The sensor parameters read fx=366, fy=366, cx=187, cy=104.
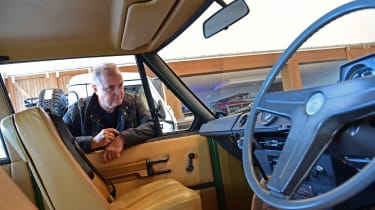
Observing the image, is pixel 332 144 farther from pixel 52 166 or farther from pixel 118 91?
pixel 118 91

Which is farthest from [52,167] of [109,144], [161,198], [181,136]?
[181,136]

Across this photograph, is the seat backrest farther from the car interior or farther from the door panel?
the door panel

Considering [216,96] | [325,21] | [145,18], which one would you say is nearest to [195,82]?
[216,96]

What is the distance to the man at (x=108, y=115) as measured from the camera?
86.2 inches

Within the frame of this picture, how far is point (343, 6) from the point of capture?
0.75m

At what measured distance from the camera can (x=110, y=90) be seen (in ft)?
7.37

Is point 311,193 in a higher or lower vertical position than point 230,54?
lower

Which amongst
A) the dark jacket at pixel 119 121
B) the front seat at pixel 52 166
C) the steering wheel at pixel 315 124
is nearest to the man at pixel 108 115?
the dark jacket at pixel 119 121

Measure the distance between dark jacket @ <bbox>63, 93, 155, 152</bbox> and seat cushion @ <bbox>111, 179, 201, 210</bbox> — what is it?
347mm

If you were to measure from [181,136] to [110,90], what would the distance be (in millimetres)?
525

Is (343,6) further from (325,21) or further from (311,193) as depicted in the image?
(311,193)

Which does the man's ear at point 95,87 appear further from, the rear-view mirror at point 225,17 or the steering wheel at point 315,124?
the steering wheel at point 315,124

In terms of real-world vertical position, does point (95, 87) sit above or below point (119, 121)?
above

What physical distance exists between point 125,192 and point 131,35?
895 millimetres
